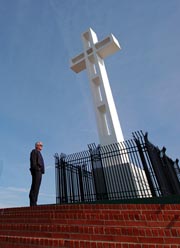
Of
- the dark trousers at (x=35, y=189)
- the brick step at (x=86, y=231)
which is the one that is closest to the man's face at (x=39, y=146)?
the dark trousers at (x=35, y=189)

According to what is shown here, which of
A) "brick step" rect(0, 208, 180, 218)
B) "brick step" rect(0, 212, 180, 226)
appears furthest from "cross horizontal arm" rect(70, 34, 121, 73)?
"brick step" rect(0, 212, 180, 226)

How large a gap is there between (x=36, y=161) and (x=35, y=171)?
0.28 m

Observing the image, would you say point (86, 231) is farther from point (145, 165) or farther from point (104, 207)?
point (145, 165)

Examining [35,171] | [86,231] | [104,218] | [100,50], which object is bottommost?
[86,231]

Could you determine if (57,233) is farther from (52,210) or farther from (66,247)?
(52,210)

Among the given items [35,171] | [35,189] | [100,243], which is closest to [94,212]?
[100,243]

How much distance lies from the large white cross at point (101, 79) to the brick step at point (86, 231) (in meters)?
6.07

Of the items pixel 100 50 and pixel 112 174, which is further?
pixel 100 50

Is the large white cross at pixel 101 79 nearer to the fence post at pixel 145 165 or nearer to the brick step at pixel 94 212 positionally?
the fence post at pixel 145 165

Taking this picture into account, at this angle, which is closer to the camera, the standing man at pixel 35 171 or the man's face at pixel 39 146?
the standing man at pixel 35 171

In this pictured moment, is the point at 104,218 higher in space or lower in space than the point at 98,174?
lower

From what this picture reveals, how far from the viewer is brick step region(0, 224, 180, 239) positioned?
8.55ft

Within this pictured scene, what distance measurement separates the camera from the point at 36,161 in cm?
538

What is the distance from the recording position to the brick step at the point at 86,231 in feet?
8.55
